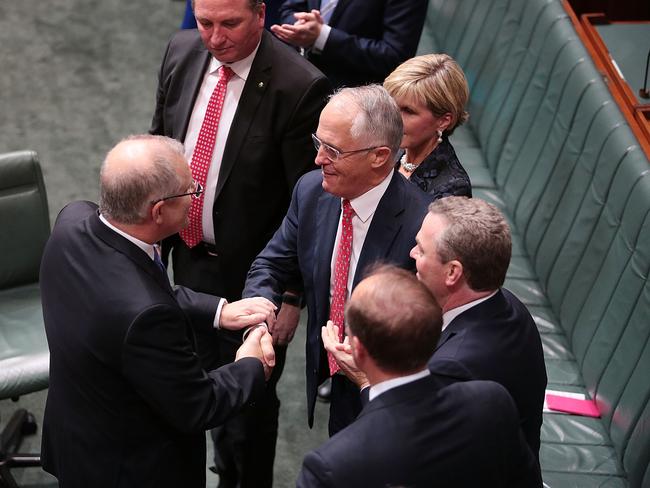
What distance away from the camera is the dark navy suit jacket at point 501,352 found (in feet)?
8.50

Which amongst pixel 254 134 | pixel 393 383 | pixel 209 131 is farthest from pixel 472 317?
pixel 209 131

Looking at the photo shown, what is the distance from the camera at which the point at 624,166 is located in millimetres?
3793

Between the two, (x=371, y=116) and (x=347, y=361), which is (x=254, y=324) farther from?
(x=371, y=116)

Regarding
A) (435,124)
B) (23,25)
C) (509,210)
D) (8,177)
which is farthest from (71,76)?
(435,124)

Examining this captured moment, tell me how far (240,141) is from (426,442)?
1694mm

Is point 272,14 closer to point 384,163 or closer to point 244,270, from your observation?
point 244,270

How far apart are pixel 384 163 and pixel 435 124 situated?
486 mm

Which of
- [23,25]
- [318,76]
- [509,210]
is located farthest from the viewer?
[23,25]

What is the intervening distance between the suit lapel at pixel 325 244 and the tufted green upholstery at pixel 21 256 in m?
1.26

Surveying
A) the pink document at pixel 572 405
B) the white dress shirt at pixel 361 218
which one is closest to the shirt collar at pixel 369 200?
the white dress shirt at pixel 361 218

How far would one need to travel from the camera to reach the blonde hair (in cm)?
336

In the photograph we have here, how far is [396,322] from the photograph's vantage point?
7.30 feet

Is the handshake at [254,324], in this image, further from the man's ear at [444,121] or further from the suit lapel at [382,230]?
the man's ear at [444,121]

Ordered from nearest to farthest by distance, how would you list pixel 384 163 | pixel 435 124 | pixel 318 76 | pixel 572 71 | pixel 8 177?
pixel 384 163 → pixel 435 124 → pixel 318 76 → pixel 8 177 → pixel 572 71
